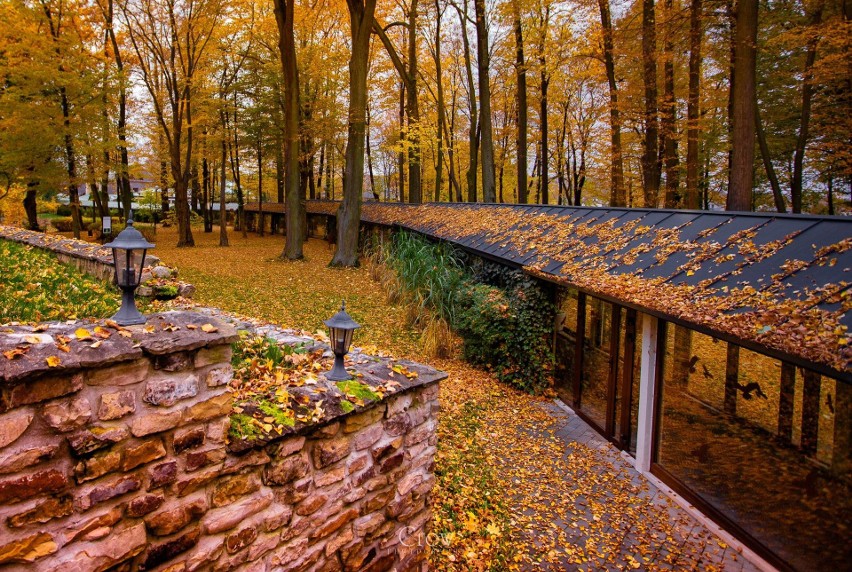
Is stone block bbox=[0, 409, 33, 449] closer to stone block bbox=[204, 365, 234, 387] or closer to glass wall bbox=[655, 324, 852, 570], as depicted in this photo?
stone block bbox=[204, 365, 234, 387]

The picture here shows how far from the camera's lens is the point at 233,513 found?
2203mm

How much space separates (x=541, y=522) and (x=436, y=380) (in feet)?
6.35

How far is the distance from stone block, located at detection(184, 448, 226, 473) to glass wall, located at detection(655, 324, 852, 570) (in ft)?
13.0

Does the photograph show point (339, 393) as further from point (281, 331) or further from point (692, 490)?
point (692, 490)

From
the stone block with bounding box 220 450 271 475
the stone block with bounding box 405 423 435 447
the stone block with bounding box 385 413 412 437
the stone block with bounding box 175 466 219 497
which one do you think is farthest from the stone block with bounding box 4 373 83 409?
the stone block with bounding box 405 423 435 447

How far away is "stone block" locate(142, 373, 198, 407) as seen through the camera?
191 cm

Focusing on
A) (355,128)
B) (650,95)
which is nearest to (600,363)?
(650,95)

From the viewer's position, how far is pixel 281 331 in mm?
4441

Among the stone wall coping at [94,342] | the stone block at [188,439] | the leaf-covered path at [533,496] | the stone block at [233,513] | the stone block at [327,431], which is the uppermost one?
the stone wall coping at [94,342]

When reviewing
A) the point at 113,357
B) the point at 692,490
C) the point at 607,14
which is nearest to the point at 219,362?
the point at 113,357

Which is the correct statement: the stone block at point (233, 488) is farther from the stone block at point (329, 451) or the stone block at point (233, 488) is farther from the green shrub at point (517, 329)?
the green shrub at point (517, 329)

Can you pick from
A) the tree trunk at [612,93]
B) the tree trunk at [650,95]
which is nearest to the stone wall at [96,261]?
the tree trunk at [650,95]

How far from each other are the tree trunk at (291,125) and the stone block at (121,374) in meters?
12.9

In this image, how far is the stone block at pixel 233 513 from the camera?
2127mm
